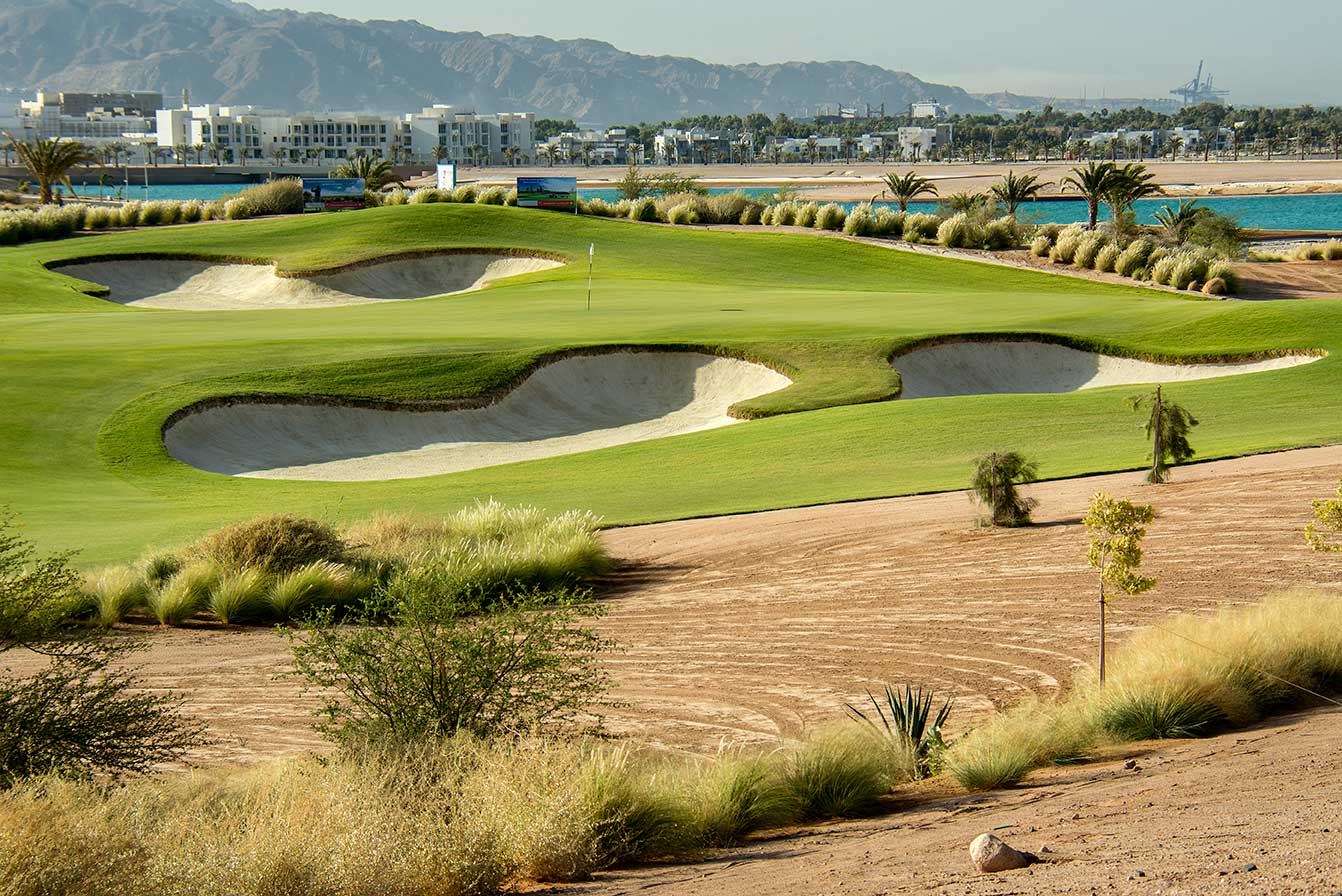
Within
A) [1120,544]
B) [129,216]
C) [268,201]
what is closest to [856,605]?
[1120,544]

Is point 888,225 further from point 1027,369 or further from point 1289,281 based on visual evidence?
point 1027,369

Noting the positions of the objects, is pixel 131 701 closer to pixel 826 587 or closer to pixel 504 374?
pixel 826 587

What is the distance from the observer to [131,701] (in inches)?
420

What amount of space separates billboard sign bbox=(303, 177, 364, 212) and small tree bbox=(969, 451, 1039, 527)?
56548mm

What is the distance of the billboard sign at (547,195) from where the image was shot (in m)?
69.2

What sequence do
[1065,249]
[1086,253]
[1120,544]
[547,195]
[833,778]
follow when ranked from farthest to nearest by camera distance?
[547,195] → [1065,249] → [1086,253] → [1120,544] → [833,778]

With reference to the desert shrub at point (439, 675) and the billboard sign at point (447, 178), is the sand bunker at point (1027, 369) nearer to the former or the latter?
the desert shrub at point (439, 675)

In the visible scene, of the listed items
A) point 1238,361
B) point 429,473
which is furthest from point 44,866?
point 1238,361

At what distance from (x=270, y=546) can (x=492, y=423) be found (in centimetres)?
1249

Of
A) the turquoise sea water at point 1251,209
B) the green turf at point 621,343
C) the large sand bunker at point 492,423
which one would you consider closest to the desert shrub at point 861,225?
the green turf at point 621,343

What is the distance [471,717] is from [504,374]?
20.4 meters

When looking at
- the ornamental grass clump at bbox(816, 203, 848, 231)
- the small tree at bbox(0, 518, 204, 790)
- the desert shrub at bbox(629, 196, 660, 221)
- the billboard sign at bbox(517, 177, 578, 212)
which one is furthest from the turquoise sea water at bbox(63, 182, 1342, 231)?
the small tree at bbox(0, 518, 204, 790)

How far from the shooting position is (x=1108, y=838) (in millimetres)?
7840

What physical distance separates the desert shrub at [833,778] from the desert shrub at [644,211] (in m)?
59.8
